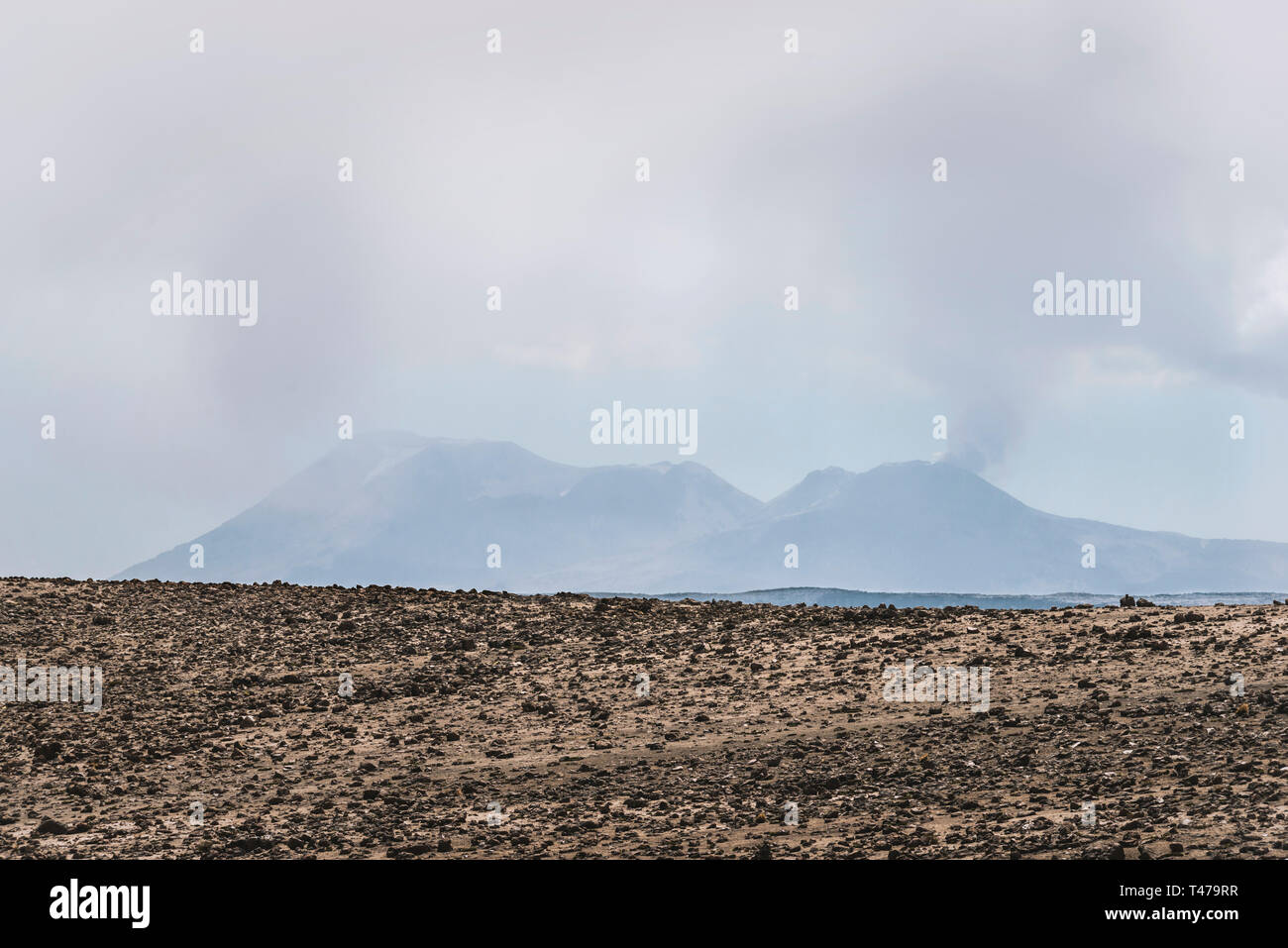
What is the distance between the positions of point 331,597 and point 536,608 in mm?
5898

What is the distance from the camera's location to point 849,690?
25938 mm

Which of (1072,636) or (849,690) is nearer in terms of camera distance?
(849,690)

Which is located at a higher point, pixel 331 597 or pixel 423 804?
pixel 331 597

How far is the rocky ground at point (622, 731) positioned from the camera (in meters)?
18.7

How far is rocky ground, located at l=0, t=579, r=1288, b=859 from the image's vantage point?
18.7m

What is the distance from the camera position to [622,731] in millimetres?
24609
